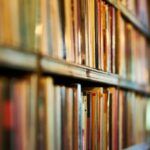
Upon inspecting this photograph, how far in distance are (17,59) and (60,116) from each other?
0.96 ft

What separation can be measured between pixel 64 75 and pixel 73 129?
0.19 metres

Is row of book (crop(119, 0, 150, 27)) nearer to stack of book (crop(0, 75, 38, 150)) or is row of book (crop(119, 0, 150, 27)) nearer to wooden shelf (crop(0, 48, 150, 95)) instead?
wooden shelf (crop(0, 48, 150, 95))

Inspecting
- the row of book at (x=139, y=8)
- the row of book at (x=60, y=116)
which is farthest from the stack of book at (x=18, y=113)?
the row of book at (x=139, y=8)

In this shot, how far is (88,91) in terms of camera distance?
4.91 ft

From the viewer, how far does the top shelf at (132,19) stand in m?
1.77

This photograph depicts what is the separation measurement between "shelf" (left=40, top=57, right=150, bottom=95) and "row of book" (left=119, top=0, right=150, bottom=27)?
0.41m

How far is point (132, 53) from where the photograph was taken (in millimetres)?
2143

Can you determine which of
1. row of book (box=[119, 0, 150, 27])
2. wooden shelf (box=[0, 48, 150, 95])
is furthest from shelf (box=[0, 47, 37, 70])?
row of book (box=[119, 0, 150, 27])

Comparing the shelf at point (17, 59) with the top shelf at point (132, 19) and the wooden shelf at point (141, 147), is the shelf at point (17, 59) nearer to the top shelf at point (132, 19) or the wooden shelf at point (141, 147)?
the top shelf at point (132, 19)

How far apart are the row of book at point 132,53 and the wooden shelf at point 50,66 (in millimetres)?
233

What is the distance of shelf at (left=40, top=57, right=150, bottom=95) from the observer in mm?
1040

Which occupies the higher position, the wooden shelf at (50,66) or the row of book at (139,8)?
the row of book at (139,8)

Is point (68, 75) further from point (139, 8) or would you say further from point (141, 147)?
point (139, 8)

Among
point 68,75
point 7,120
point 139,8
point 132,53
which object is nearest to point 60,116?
point 68,75
